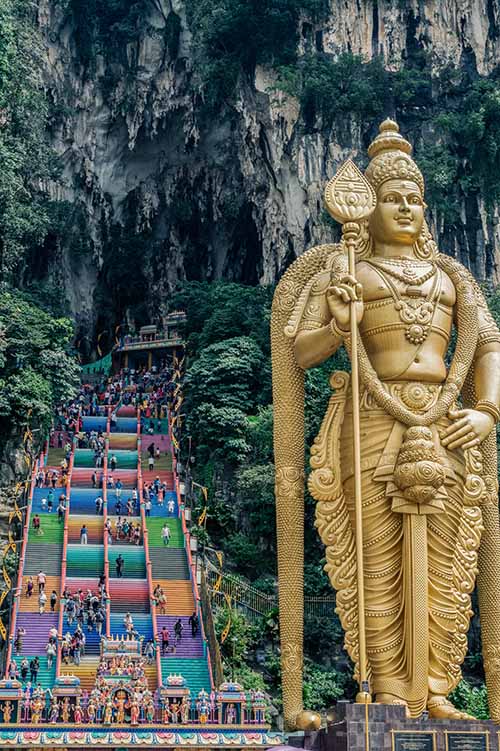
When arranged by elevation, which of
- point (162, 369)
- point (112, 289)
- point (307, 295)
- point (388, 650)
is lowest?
point (388, 650)

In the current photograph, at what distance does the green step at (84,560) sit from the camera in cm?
2092

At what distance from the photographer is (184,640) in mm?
18984

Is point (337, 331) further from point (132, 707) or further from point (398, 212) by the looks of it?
point (132, 707)

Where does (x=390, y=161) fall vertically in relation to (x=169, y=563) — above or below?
above

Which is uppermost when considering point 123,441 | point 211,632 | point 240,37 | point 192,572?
point 240,37

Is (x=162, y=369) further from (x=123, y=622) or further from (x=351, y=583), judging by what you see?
(x=351, y=583)

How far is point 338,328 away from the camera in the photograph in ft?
37.3

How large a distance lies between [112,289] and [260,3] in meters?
10.7

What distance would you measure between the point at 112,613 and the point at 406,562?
9.18 m

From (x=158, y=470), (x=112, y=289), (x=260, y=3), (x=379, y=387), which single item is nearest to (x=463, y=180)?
(x=260, y=3)

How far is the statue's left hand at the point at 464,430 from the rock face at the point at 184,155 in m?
18.8

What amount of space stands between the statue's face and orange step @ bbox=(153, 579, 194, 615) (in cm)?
934

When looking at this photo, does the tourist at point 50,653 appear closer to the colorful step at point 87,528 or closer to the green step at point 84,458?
the colorful step at point 87,528

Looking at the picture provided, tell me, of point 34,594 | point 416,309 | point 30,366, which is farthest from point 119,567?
point 416,309
